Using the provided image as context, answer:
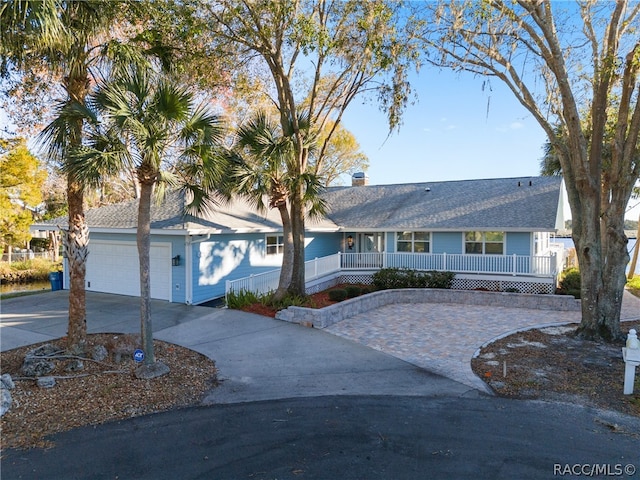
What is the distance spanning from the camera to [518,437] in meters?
4.83

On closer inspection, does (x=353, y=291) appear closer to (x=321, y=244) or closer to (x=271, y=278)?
(x=271, y=278)

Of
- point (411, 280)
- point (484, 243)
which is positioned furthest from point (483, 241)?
point (411, 280)

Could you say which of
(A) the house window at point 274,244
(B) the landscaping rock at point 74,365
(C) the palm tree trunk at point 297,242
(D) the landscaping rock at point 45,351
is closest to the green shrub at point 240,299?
(C) the palm tree trunk at point 297,242

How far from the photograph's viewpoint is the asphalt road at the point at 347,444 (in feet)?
13.4

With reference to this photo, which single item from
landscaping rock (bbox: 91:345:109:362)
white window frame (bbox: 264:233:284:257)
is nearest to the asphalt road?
landscaping rock (bbox: 91:345:109:362)

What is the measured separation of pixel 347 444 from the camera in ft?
15.2

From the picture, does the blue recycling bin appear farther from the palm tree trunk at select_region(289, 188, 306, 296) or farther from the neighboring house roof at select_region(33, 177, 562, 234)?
the palm tree trunk at select_region(289, 188, 306, 296)

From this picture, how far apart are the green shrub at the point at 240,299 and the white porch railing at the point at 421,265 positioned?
39 centimetres

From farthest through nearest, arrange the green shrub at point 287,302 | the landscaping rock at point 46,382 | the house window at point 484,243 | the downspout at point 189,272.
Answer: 1. the house window at point 484,243
2. the downspout at point 189,272
3. the green shrub at point 287,302
4. the landscaping rock at point 46,382

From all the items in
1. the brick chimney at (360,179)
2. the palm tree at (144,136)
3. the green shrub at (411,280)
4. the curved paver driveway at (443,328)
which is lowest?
the curved paver driveway at (443,328)

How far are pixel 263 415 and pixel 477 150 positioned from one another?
1523 cm

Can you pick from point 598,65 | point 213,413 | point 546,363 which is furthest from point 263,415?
point 598,65

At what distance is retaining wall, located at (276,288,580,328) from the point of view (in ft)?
36.4

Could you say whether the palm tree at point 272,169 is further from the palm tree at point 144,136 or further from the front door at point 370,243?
the front door at point 370,243
